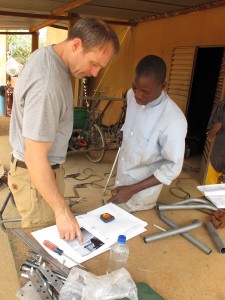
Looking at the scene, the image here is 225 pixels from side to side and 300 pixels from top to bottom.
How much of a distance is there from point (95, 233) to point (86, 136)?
11.0ft

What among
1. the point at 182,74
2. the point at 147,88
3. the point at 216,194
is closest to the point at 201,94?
the point at 182,74

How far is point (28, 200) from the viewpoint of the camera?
136cm

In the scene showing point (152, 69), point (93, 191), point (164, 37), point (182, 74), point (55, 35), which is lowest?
point (93, 191)

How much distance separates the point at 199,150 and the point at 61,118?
4497 mm

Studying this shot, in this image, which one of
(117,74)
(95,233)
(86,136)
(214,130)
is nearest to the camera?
(95,233)

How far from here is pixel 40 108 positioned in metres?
0.96

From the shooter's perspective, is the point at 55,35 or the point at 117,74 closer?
the point at 117,74

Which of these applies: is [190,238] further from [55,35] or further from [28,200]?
[55,35]

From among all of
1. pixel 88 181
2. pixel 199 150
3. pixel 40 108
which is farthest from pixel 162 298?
pixel 199 150

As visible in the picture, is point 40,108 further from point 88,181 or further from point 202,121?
point 202,121

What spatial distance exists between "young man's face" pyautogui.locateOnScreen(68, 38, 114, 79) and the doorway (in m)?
4.08

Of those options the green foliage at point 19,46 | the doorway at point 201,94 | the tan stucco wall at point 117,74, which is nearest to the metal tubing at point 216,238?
the doorway at point 201,94

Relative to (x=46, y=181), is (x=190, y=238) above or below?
below

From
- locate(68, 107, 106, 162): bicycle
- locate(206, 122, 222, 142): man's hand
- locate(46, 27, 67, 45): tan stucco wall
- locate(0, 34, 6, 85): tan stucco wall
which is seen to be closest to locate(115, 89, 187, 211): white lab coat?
locate(206, 122, 222, 142): man's hand
